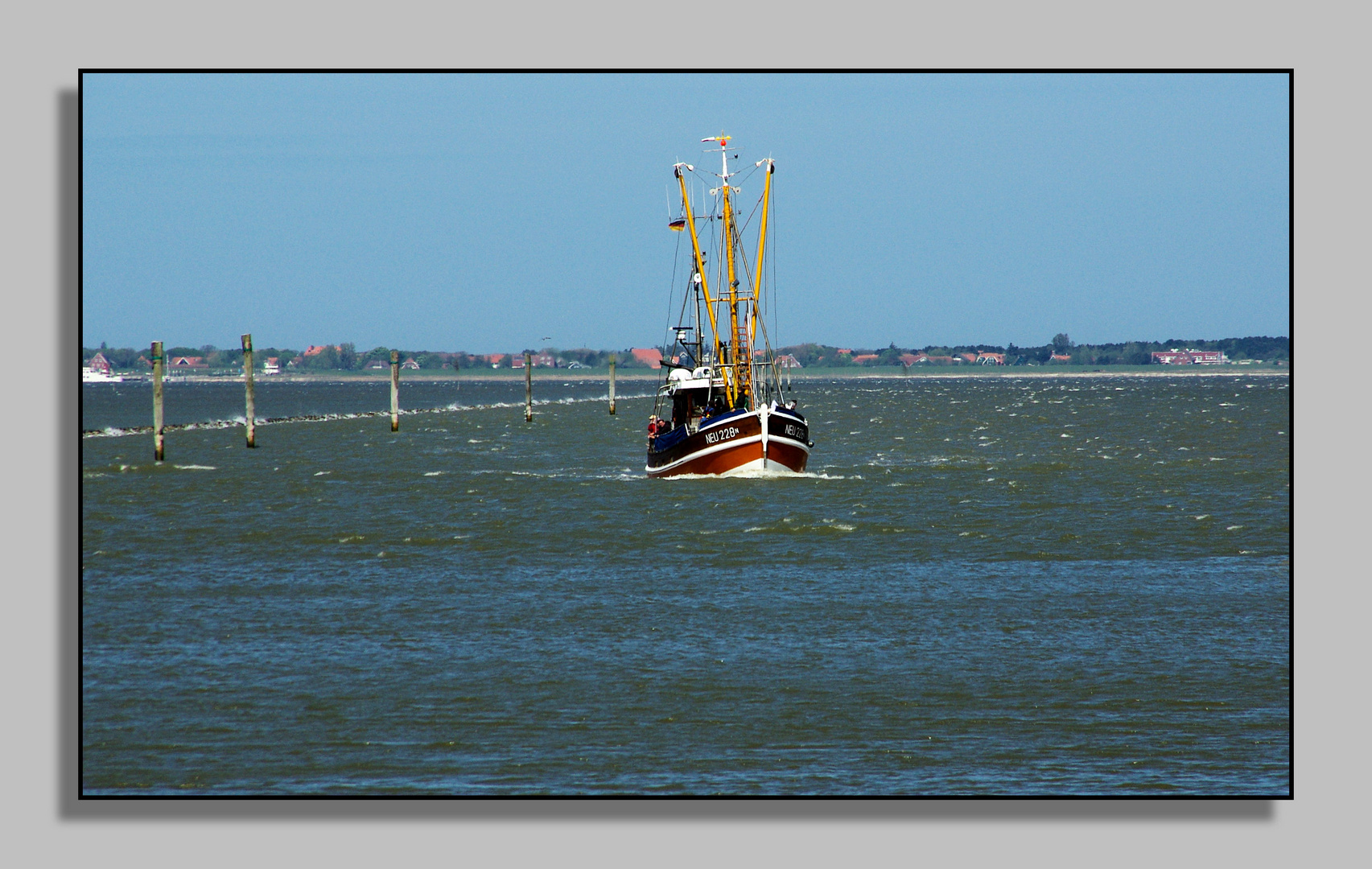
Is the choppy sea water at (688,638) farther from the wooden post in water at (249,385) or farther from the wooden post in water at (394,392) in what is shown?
the wooden post in water at (394,392)

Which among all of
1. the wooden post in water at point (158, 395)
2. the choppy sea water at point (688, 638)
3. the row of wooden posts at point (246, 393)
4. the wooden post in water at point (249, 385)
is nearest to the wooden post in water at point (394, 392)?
the row of wooden posts at point (246, 393)

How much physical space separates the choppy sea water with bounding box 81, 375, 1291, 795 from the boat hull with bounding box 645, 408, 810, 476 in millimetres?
936

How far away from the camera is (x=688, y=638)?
1880 cm

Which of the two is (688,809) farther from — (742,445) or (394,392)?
(394,392)

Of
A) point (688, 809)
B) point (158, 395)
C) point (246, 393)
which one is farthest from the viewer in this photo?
point (246, 393)

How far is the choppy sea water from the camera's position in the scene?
42.8 feet

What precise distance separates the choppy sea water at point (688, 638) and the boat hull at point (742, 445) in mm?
936

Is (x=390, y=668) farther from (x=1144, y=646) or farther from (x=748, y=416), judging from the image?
(x=748, y=416)

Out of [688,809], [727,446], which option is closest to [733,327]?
[727,446]

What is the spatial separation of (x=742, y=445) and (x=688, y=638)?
2496cm

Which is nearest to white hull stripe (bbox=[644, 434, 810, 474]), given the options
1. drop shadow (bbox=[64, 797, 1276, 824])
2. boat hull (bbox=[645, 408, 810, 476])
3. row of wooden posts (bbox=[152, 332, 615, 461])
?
boat hull (bbox=[645, 408, 810, 476])

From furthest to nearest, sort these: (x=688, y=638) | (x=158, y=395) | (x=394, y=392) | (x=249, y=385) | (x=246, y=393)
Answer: (x=394, y=392)
(x=246, y=393)
(x=249, y=385)
(x=158, y=395)
(x=688, y=638)

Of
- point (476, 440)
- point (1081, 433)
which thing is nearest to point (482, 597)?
point (476, 440)

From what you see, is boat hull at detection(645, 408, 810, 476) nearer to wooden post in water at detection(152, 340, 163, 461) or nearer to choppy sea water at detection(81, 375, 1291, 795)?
choppy sea water at detection(81, 375, 1291, 795)
